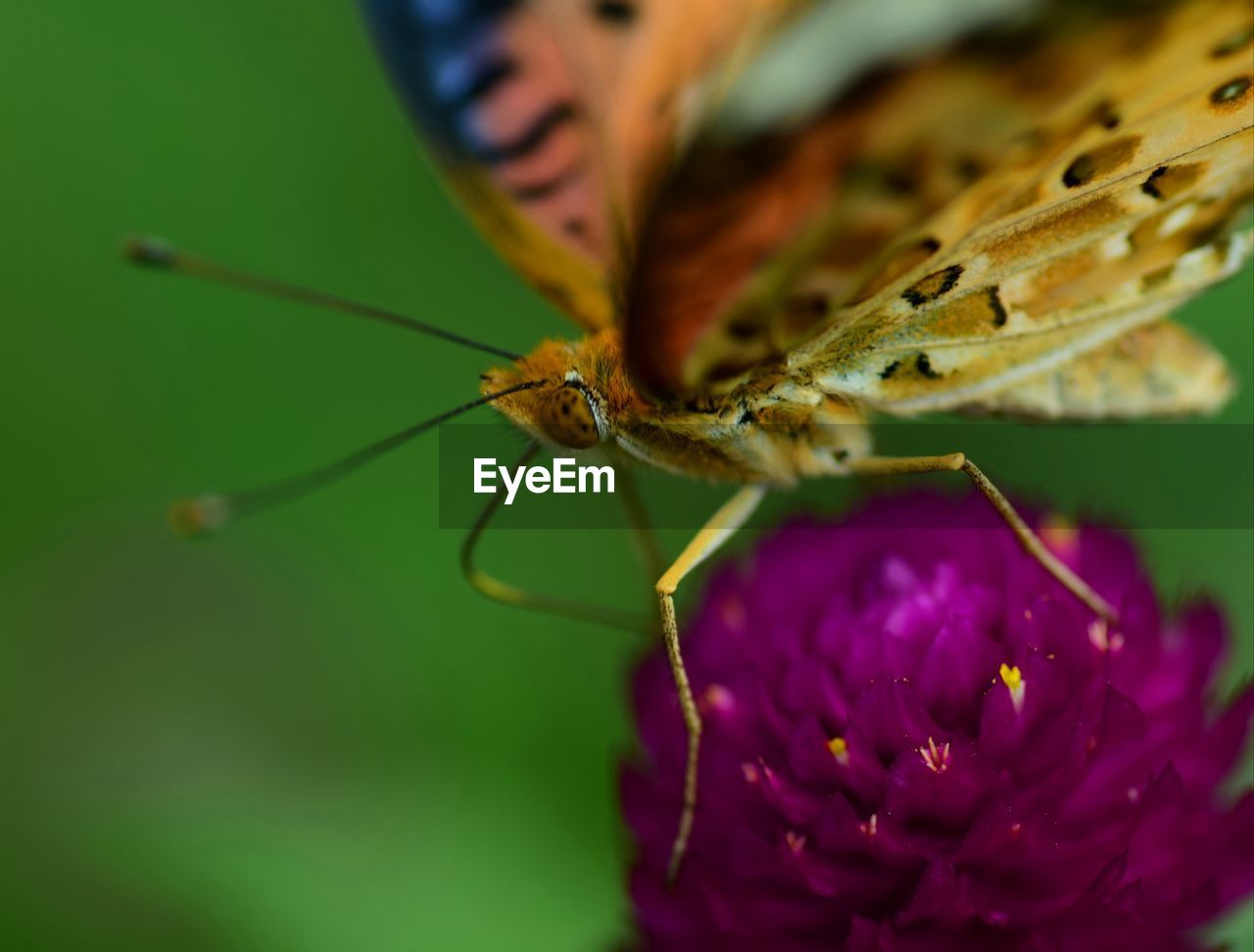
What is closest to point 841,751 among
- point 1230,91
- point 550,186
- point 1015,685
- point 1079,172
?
point 1015,685

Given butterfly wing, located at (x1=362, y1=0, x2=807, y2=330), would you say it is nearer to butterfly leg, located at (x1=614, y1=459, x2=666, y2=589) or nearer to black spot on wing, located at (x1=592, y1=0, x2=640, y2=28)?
black spot on wing, located at (x1=592, y1=0, x2=640, y2=28)

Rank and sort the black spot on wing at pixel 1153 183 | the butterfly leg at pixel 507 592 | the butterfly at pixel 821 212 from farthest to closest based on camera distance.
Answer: the butterfly leg at pixel 507 592, the black spot on wing at pixel 1153 183, the butterfly at pixel 821 212

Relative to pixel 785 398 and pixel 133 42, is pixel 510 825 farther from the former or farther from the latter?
pixel 133 42

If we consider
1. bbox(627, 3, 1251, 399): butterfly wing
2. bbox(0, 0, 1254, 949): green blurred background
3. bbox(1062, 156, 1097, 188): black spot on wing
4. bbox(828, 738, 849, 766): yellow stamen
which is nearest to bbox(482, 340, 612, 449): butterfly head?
bbox(627, 3, 1251, 399): butterfly wing

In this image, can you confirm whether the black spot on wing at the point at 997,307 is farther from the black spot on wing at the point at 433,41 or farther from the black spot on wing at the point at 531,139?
the black spot on wing at the point at 433,41

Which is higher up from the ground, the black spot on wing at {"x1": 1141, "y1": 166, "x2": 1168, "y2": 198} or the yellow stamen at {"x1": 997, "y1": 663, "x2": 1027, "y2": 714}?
the black spot on wing at {"x1": 1141, "y1": 166, "x2": 1168, "y2": 198}

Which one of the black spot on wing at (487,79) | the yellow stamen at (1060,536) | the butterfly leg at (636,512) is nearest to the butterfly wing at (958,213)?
the yellow stamen at (1060,536)

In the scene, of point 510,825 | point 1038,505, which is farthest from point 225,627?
point 1038,505
